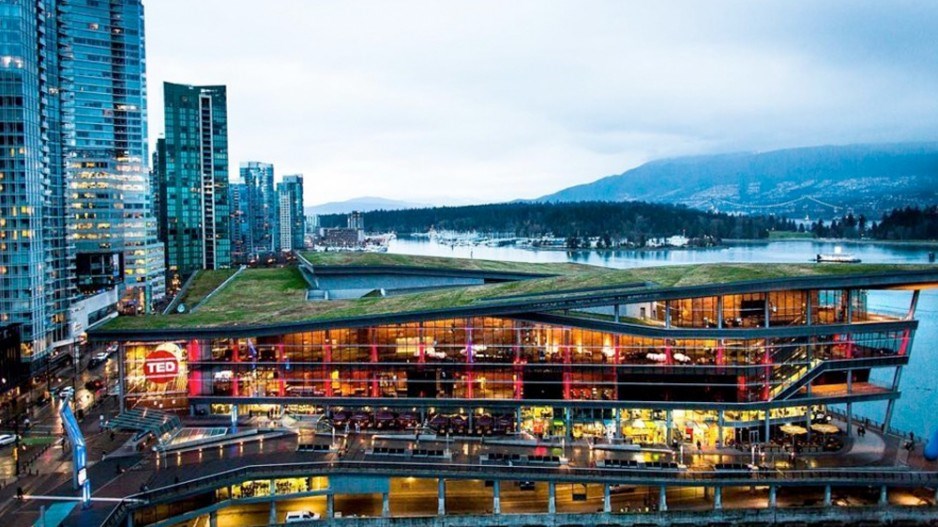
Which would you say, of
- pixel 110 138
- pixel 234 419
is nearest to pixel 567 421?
pixel 234 419

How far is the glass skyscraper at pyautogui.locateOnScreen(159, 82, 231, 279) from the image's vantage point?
171 meters

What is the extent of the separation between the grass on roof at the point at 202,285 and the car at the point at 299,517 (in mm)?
33453

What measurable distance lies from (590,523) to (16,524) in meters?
31.5

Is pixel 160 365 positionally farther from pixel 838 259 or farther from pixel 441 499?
pixel 838 259

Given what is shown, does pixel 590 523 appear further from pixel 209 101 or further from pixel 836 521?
pixel 209 101

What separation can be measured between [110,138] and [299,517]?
10022 cm

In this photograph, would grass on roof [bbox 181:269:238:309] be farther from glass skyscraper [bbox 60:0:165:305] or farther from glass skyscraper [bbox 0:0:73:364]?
glass skyscraper [bbox 60:0:165:305]

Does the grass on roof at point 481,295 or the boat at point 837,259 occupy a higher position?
the boat at point 837,259

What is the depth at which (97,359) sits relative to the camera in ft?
262

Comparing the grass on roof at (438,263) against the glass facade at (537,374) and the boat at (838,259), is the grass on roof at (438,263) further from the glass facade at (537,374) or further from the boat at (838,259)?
the glass facade at (537,374)

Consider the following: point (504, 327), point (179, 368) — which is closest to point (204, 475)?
point (179, 368)

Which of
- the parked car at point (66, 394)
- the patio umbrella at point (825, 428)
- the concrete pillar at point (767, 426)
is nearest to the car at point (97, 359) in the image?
the parked car at point (66, 394)

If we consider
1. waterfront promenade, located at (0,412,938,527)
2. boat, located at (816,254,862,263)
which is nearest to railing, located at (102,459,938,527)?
waterfront promenade, located at (0,412,938,527)

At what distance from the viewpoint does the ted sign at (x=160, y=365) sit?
50.1 m
